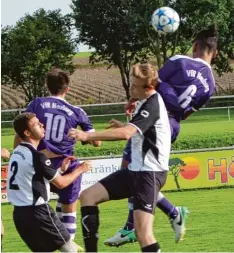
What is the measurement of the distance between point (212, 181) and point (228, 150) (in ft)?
3.17

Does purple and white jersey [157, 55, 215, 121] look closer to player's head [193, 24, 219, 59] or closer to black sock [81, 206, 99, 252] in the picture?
player's head [193, 24, 219, 59]

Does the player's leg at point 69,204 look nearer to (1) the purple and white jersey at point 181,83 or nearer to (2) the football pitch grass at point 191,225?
(2) the football pitch grass at point 191,225

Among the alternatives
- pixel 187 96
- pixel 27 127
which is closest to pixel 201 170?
pixel 187 96

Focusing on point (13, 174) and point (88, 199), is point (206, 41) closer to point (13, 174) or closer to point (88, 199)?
point (88, 199)

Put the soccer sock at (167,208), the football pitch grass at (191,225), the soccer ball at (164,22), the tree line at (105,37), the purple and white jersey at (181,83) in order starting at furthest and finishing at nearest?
the tree line at (105,37)
the soccer ball at (164,22)
the football pitch grass at (191,225)
the soccer sock at (167,208)
the purple and white jersey at (181,83)

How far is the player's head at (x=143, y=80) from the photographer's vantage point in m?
8.79

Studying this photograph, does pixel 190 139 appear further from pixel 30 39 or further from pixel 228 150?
pixel 30 39

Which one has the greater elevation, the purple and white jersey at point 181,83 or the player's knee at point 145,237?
the purple and white jersey at point 181,83

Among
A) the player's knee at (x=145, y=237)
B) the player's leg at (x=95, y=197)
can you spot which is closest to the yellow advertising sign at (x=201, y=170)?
the player's leg at (x=95, y=197)

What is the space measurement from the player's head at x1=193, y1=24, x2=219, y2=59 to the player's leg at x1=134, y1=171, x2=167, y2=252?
2003 millimetres

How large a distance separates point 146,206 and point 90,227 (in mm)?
719

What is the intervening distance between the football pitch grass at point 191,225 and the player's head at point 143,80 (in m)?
3.70

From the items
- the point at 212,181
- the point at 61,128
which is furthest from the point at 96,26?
the point at 61,128

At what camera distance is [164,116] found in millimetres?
8859
